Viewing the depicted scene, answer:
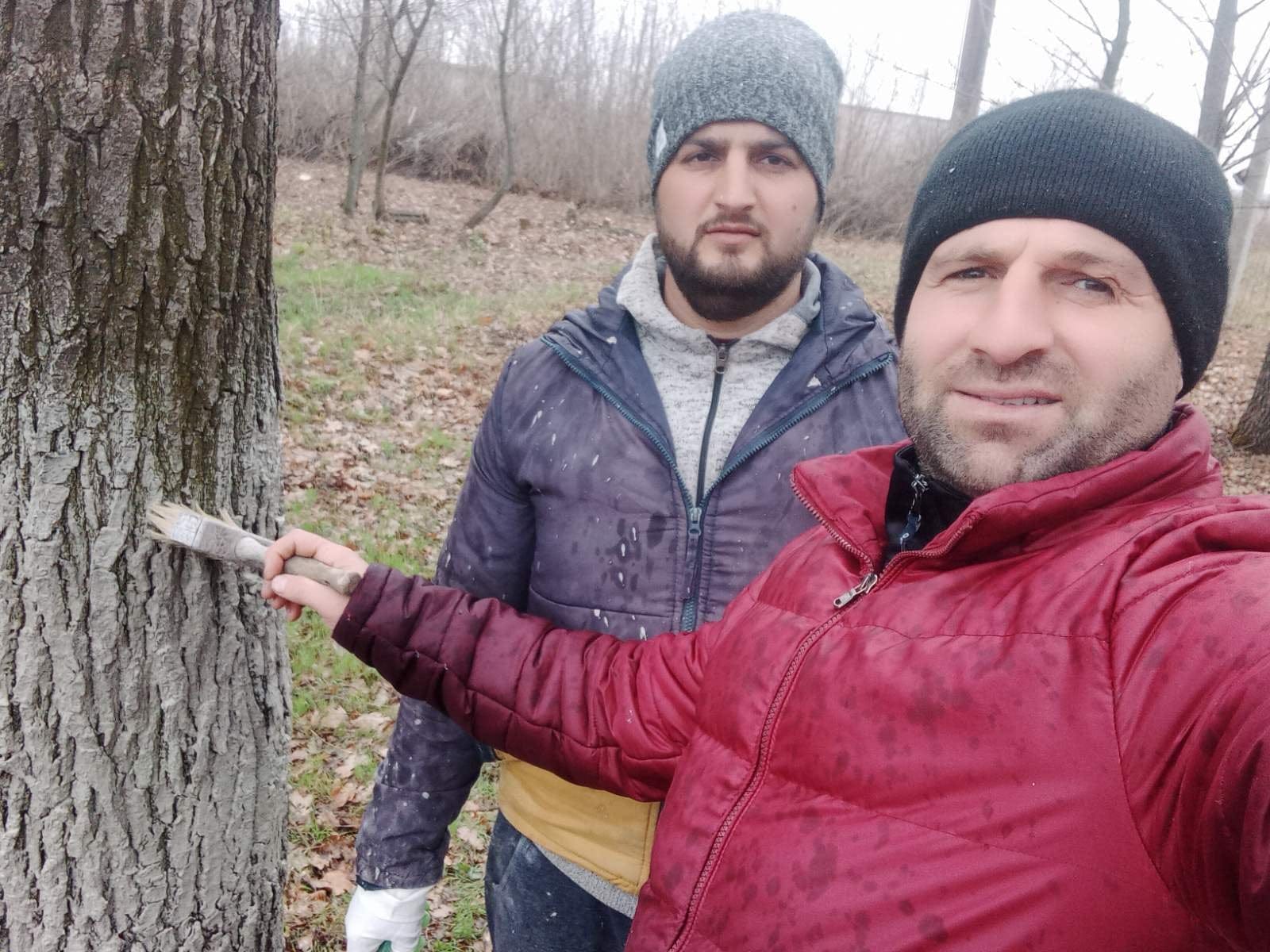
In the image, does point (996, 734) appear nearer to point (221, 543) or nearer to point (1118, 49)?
point (221, 543)

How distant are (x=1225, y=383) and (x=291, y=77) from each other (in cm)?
1735

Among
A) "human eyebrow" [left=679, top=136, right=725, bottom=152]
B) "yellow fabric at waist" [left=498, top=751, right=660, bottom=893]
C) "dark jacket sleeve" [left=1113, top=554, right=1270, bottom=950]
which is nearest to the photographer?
"dark jacket sleeve" [left=1113, top=554, right=1270, bottom=950]

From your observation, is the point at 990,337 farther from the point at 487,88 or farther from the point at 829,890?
the point at 487,88

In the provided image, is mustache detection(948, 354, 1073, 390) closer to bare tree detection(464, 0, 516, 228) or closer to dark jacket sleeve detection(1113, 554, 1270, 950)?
dark jacket sleeve detection(1113, 554, 1270, 950)

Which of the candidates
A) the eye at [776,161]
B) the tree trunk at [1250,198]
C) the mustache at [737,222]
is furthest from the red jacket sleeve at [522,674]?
the tree trunk at [1250,198]

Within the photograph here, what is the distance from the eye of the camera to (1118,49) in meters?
8.34

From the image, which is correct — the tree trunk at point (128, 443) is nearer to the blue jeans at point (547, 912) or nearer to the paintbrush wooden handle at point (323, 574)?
the paintbrush wooden handle at point (323, 574)

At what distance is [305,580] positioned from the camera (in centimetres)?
169

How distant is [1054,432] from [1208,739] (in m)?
0.44

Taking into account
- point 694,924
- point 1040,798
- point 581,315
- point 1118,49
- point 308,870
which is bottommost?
point 308,870

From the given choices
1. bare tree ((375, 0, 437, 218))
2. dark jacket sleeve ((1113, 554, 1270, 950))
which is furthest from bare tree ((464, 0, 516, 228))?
dark jacket sleeve ((1113, 554, 1270, 950))

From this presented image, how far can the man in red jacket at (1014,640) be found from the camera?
0.89 m

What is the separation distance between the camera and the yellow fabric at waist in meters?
1.81

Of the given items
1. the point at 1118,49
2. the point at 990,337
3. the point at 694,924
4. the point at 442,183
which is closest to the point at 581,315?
the point at 990,337
